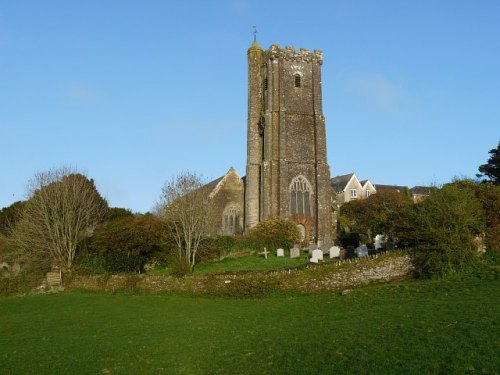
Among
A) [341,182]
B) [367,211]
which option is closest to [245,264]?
[367,211]

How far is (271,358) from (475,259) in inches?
576

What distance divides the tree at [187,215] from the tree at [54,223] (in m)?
6.00

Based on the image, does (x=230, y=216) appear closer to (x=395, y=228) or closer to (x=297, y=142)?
(x=297, y=142)

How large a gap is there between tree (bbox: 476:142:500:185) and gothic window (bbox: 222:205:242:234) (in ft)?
71.3

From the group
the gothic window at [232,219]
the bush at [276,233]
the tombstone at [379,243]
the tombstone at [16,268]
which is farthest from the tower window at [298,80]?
the tombstone at [16,268]

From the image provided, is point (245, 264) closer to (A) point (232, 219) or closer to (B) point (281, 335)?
(A) point (232, 219)

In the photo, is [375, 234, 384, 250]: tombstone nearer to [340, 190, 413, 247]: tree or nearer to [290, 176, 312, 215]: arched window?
[340, 190, 413, 247]: tree

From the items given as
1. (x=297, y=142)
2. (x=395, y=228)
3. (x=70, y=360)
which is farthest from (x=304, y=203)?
(x=70, y=360)

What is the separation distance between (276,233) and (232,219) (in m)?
10.3

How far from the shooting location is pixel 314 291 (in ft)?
82.7

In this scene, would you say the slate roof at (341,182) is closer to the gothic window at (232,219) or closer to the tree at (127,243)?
the gothic window at (232,219)

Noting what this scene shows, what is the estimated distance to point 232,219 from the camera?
5281cm

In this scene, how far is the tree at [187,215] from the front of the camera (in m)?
36.3

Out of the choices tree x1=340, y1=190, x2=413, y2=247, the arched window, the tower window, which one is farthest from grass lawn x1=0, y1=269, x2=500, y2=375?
the tower window
